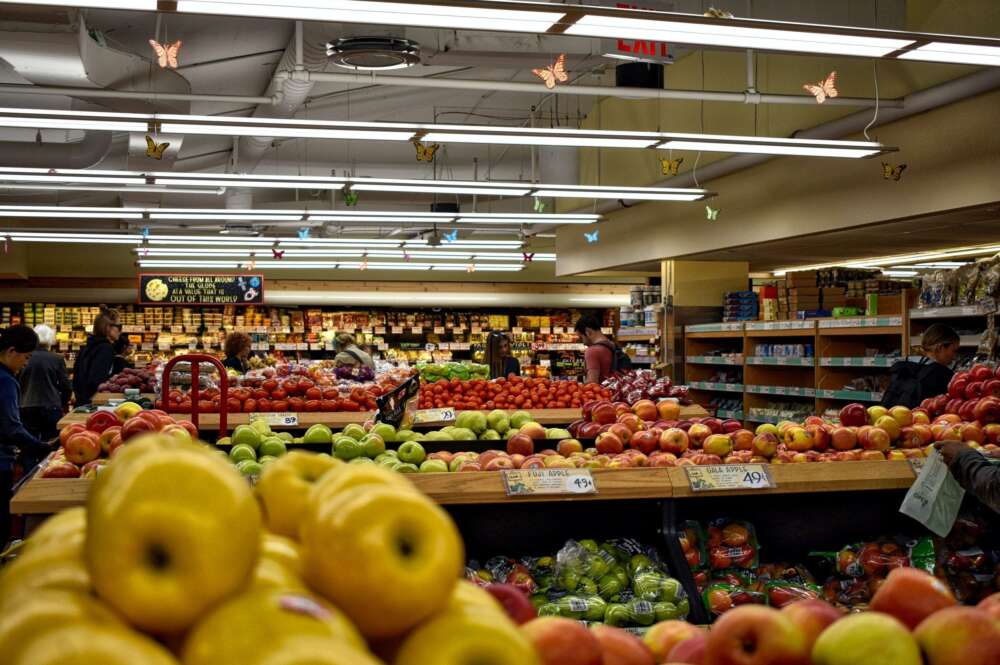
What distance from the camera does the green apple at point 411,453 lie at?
12.9 ft

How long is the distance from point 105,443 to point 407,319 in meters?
16.1

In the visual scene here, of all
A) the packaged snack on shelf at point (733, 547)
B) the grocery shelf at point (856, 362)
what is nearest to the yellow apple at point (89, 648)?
the packaged snack on shelf at point (733, 547)

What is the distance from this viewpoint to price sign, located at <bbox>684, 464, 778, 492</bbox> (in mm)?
3348

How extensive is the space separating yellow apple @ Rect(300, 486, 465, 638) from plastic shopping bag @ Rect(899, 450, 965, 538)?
262cm

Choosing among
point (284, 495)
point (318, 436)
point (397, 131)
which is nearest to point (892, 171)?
point (397, 131)

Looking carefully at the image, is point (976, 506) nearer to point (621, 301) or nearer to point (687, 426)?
point (687, 426)

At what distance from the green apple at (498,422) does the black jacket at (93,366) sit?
6.17 m

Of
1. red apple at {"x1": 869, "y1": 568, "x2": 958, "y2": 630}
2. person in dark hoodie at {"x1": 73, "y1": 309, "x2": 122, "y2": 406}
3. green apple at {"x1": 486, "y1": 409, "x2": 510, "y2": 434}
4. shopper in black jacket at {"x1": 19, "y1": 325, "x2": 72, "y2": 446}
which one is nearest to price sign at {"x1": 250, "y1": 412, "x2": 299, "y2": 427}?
green apple at {"x1": 486, "y1": 409, "x2": 510, "y2": 434}

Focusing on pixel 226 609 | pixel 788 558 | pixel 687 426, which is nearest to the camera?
pixel 226 609

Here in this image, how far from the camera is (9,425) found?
620 cm

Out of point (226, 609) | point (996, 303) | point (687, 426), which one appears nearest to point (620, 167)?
point (996, 303)

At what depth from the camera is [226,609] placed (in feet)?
2.95

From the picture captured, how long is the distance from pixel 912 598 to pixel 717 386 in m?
10.8

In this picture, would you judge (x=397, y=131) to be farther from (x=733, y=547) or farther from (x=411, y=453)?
(x=733, y=547)
